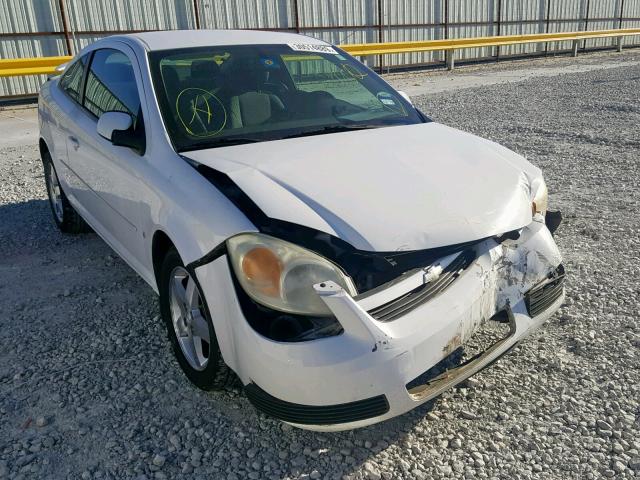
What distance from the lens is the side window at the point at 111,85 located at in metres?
3.54

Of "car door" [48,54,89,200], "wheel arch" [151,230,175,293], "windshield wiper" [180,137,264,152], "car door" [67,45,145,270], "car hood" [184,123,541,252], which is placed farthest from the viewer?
"car door" [48,54,89,200]

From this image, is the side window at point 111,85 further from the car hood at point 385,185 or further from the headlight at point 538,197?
the headlight at point 538,197

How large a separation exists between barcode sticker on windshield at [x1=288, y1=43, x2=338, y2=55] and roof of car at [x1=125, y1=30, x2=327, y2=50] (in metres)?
0.05

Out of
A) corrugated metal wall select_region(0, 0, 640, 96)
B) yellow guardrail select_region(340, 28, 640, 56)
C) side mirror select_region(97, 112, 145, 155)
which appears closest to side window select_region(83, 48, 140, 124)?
side mirror select_region(97, 112, 145, 155)

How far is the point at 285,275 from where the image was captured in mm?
2270

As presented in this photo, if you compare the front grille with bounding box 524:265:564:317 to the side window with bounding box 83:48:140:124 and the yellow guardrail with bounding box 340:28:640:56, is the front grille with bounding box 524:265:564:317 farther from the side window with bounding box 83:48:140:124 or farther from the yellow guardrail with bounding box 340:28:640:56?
the yellow guardrail with bounding box 340:28:640:56

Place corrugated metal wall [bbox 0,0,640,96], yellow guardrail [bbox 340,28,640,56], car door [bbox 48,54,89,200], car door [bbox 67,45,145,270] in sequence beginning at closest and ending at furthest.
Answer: car door [bbox 67,45,145,270], car door [bbox 48,54,89,200], corrugated metal wall [bbox 0,0,640,96], yellow guardrail [bbox 340,28,640,56]

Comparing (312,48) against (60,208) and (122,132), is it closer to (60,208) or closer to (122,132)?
(122,132)

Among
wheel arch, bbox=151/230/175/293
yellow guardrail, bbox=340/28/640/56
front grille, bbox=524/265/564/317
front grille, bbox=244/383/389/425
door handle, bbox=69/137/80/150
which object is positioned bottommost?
yellow guardrail, bbox=340/28/640/56

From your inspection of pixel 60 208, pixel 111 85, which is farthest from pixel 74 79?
pixel 60 208

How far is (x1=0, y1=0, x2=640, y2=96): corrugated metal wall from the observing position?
1404cm

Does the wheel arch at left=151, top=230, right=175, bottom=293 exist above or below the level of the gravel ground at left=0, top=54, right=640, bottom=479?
above

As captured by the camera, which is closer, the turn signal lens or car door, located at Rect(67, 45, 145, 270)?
the turn signal lens

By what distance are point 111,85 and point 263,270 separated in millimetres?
2238
